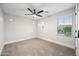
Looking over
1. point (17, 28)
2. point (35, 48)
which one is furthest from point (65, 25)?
point (17, 28)

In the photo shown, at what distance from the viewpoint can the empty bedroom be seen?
1544mm

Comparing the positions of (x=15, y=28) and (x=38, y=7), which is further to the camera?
(x=15, y=28)

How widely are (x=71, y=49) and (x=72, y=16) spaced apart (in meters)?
0.73

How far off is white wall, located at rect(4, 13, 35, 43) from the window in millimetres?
627

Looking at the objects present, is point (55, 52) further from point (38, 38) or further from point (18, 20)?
point (18, 20)

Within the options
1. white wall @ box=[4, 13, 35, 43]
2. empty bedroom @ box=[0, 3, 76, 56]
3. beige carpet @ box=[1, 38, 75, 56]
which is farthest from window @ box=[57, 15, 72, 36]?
white wall @ box=[4, 13, 35, 43]

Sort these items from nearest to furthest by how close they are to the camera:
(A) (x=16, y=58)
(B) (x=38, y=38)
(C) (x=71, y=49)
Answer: (A) (x=16, y=58), (C) (x=71, y=49), (B) (x=38, y=38)

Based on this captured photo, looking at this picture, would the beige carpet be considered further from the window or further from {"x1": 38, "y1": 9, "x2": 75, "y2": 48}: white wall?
the window

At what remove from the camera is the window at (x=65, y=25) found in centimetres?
154

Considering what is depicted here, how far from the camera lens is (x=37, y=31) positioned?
1700mm

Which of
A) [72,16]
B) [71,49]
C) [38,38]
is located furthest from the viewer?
[38,38]

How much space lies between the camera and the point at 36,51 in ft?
5.35

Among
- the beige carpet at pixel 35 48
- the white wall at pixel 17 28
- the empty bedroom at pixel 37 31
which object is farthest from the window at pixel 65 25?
the white wall at pixel 17 28

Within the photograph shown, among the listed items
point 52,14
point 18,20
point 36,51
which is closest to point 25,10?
point 18,20
